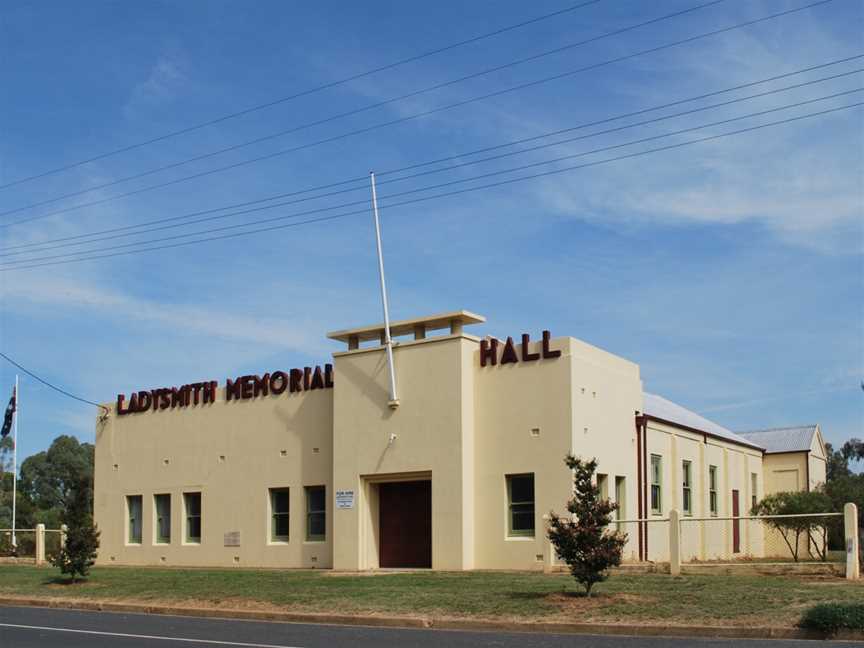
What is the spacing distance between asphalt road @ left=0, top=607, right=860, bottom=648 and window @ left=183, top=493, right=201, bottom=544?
1498 cm

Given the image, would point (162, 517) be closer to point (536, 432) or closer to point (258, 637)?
point (536, 432)

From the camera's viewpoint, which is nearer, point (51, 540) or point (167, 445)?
point (167, 445)

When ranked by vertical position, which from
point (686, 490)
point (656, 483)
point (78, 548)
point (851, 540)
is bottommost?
point (78, 548)

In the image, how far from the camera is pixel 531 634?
16688 mm

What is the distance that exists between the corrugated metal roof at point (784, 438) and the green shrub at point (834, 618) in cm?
2928

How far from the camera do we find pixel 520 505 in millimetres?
27688

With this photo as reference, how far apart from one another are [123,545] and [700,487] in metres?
19.4

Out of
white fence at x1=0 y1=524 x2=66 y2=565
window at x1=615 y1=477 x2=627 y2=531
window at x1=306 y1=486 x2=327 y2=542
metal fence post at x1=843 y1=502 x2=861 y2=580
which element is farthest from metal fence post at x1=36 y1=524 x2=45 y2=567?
metal fence post at x1=843 y1=502 x2=861 y2=580

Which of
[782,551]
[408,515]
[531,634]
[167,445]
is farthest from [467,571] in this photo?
[782,551]

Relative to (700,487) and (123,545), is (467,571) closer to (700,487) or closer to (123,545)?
(700,487)

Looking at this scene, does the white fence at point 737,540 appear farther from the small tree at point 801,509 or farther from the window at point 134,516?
the window at point 134,516

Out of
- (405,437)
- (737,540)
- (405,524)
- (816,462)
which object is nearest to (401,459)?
(405,437)

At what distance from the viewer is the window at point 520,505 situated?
1083 inches

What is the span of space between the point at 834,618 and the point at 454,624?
6059 mm
